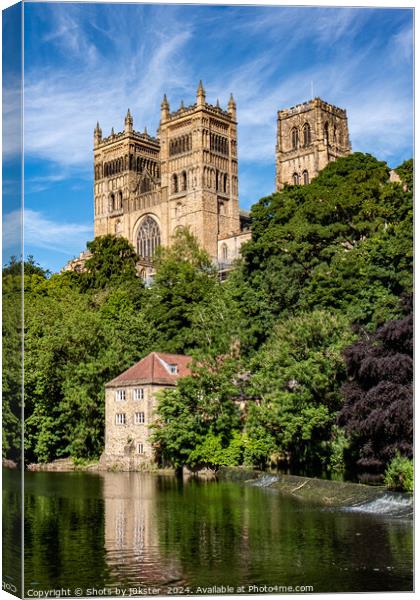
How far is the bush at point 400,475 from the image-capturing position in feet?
60.3

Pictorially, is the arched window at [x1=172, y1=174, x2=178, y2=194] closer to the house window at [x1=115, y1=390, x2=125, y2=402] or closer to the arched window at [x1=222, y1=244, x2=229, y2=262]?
the arched window at [x1=222, y1=244, x2=229, y2=262]

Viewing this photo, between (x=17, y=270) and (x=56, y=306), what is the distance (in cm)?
2660

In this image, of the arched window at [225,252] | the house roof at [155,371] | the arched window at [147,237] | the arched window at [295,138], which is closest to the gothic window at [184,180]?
the arched window at [147,237]

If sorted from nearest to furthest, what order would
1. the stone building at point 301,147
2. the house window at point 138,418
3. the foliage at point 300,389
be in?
the foliage at point 300,389
the house window at point 138,418
the stone building at point 301,147

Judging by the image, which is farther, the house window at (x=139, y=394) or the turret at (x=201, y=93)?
the house window at (x=139, y=394)

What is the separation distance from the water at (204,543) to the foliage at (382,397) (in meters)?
1.92

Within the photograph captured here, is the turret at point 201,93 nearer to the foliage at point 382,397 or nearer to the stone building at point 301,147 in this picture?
the foliage at point 382,397

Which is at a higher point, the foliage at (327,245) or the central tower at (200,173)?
the central tower at (200,173)

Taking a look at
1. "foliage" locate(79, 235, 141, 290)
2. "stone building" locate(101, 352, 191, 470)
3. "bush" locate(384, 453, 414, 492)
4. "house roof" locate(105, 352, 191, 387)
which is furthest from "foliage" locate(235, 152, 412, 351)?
"foliage" locate(79, 235, 141, 290)

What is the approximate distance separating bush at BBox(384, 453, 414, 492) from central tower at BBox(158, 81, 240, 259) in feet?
154

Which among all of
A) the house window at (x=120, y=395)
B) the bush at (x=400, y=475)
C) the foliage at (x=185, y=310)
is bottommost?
the bush at (x=400, y=475)

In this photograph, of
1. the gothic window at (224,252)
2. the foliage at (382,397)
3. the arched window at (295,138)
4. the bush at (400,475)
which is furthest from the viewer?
the gothic window at (224,252)

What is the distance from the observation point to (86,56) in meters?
13.3

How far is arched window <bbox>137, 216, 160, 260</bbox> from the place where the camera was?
7425 centimetres
